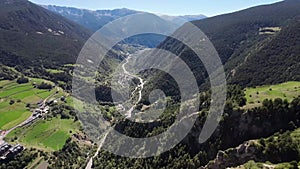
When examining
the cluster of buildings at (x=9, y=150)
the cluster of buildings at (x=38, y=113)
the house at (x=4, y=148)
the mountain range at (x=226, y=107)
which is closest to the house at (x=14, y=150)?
the cluster of buildings at (x=9, y=150)

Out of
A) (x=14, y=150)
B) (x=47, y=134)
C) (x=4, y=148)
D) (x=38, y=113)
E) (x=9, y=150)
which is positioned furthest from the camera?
(x=38, y=113)

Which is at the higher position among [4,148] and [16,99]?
[4,148]

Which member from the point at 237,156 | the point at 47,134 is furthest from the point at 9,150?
the point at 237,156

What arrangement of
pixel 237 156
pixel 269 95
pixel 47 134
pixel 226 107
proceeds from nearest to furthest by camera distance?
pixel 237 156
pixel 226 107
pixel 269 95
pixel 47 134

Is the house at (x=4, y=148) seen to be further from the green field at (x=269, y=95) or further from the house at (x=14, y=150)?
the green field at (x=269, y=95)

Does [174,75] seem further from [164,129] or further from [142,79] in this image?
→ [164,129]

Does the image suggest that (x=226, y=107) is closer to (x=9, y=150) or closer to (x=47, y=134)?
(x=9, y=150)

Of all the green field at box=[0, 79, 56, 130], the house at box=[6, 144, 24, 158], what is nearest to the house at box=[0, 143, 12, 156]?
the house at box=[6, 144, 24, 158]
